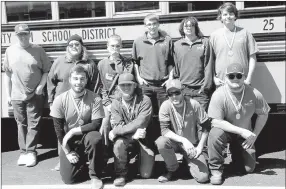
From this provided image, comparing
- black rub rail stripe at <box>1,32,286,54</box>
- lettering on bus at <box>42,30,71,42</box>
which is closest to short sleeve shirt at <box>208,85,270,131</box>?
black rub rail stripe at <box>1,32,286,54</box>

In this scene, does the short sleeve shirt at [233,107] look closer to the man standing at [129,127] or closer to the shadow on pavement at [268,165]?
the shadow on pavement at [268,165]

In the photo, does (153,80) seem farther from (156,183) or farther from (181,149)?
(156,183)

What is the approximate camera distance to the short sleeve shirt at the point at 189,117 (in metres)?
3.82

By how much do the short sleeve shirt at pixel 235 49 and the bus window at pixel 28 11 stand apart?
2.13 metres

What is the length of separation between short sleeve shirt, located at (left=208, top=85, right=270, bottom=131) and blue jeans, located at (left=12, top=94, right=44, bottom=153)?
214cm

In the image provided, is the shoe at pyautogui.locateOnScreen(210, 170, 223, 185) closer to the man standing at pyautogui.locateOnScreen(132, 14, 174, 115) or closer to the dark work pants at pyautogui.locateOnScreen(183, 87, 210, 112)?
the dark work pants at pyautogui.locateOnScreen(183, 87, 210, 112)

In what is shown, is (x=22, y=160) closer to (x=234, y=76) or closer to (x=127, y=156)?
(x=127, y=156)

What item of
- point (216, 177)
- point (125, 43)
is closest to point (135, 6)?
point (125, 43)

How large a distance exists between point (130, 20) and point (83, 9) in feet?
1.97

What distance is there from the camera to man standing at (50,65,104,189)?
12.2 feet

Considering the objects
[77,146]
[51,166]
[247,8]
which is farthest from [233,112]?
[51,166]

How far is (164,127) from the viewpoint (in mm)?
3812

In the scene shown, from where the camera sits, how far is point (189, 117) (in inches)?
151

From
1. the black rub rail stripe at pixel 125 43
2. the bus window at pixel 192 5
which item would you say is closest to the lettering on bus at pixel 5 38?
the black rub rail stripe at pixel 125 43
